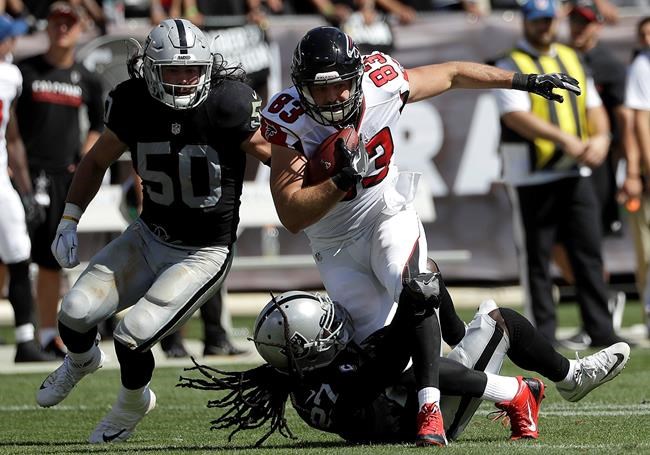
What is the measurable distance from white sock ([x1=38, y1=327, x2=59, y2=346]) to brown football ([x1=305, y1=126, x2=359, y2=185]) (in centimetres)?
394

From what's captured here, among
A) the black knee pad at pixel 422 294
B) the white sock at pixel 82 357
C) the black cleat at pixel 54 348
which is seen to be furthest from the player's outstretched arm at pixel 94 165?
the black cleat at pixel 54 348

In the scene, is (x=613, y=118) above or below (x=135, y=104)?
below

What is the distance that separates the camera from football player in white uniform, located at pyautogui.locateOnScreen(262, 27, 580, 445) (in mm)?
4664

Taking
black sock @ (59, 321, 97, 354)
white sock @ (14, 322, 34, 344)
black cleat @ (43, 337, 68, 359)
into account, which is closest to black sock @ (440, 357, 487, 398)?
black sock @ (59, 321, 97, 354)

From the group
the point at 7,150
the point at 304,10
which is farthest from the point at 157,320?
the point at 304,10

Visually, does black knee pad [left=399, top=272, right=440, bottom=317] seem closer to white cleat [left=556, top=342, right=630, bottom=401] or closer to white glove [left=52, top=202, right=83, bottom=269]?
white cleat [left=556, top=342, right=630, bottom=401]

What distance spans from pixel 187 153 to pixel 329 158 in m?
0.91

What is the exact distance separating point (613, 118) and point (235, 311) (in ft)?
11.0

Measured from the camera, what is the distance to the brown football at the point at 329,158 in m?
4.67

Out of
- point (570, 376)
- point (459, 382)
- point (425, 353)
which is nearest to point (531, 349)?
point (570, 376)

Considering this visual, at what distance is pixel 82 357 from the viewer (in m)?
5.34

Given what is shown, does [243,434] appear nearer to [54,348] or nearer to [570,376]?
[570,376]

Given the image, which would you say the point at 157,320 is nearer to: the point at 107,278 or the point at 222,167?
the point at 107,278

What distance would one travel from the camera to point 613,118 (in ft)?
Result: 31.0
